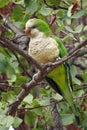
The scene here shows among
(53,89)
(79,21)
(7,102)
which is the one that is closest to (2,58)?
(7,102)

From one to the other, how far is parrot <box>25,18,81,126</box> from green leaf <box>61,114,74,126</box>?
0.06 ft

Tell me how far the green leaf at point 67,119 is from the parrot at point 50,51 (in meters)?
0.02

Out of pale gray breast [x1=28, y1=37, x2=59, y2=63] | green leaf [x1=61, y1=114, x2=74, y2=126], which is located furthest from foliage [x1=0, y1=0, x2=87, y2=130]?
pale gray breast [x1=28, y1=37, x2=59, y2=63]

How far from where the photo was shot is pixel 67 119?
1529 mm

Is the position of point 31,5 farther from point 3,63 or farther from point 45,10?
point 3,63

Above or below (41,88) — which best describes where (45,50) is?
above

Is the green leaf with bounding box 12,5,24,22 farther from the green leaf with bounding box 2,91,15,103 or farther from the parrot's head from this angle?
the green leaf with bounding box 2,91,15,103

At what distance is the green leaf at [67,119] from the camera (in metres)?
1.52

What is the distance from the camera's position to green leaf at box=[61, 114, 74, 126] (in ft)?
5.00

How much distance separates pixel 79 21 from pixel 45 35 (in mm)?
1121

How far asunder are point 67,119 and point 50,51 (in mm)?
324

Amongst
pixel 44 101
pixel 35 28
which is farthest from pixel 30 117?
pixel 35 28

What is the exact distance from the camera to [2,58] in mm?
1458

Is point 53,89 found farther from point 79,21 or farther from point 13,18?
point 79,21
